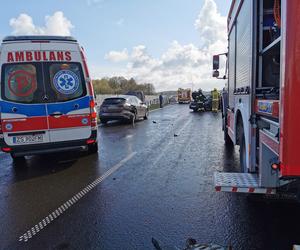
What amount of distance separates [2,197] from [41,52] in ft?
10.4

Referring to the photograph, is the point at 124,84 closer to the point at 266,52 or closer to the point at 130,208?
the point at 130,208

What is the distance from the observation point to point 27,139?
21.4 feet

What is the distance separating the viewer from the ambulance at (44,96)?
21.0ft

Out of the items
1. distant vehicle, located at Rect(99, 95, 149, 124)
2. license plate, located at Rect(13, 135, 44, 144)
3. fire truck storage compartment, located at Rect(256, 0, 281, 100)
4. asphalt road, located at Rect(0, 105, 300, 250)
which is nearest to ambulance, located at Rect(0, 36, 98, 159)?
license plate, located at Rect(13, 135, 44, 144)

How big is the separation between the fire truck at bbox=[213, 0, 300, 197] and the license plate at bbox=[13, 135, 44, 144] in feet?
13.7

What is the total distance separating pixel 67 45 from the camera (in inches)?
266

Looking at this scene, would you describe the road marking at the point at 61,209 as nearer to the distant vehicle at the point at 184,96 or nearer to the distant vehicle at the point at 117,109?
the distant vehicle at the point at 117,109

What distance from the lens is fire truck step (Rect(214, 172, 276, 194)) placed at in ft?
11.5

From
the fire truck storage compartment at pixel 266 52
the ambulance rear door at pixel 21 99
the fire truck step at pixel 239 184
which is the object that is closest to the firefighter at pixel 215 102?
the ambulance rear door at pixel 21 99

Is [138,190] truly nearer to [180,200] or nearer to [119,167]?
[180,200]

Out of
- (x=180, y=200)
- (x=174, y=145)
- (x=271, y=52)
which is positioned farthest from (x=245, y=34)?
(x=174, y=145)

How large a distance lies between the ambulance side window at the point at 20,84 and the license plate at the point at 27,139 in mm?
746

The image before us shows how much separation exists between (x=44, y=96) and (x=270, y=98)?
496 cm

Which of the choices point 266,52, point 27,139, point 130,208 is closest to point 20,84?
point 27,139
